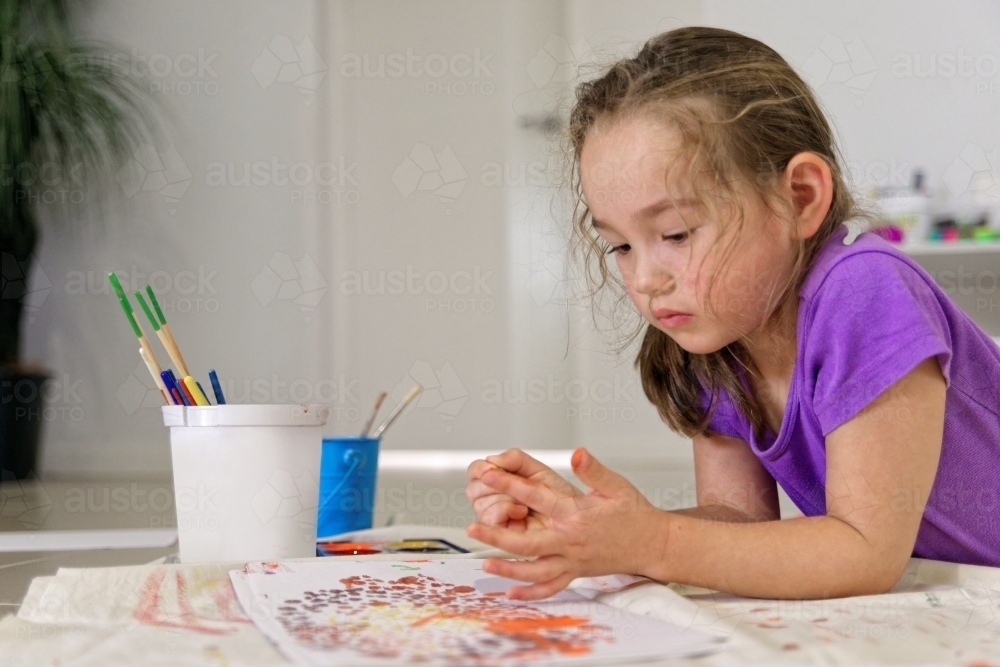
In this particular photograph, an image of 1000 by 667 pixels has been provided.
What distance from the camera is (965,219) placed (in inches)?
90.0

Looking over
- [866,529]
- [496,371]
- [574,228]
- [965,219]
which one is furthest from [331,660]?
[496,371]

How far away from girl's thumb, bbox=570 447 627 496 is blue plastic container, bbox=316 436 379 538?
1.46 feet

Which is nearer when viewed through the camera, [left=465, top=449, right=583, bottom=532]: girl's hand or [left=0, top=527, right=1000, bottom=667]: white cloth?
[left=0, top=527, right=1000, bottom=667]: white cloth

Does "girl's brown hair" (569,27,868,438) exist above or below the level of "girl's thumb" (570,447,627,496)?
above

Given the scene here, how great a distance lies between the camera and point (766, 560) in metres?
0.54

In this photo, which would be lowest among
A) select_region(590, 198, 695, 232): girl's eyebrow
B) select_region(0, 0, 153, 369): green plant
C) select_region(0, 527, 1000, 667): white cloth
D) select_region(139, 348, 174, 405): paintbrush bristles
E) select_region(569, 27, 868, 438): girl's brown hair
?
select_region(0, 527, 1000, 667): white cloth

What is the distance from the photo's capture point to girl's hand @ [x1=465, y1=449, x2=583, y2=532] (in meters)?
0.56

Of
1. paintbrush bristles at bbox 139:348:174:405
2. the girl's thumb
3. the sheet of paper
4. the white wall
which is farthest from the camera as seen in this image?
the white wall

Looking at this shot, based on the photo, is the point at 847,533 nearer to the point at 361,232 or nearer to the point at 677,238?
the point at 677,238

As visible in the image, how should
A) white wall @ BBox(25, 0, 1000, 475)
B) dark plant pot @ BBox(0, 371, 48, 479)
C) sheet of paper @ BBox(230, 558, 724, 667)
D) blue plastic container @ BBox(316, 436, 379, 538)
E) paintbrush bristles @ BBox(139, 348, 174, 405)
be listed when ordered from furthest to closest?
white wall @ BBox(25, 0, 1000, 475), dark plant pot @ BBox(0, 371, 48, 479), blue plastic container @ BBox(316, 436, 379, 538), paintbrush bristles @ BBox(139, 348, 174, 405), sheet of paper @ BBox(230, 558, 724, 667)

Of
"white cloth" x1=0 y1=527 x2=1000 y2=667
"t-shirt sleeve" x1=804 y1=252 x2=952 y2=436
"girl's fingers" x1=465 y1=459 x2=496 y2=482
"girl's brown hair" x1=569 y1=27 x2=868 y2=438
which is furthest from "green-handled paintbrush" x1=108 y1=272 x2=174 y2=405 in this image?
"t-shirt sleeve" x1=804 y1=252 x2=952 y2=436

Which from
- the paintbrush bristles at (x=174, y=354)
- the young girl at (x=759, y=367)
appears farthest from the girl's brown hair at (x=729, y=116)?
the paintbrush bristles at (x=174, y=354)

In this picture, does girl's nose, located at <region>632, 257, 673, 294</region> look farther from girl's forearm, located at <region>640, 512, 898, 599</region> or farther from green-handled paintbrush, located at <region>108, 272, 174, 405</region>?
green-handled paintbrush, located at <region>108, 272, 174, 405</region>

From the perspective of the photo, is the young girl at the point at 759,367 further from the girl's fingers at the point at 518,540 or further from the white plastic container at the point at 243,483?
the white plastic container at the point at 243,483
